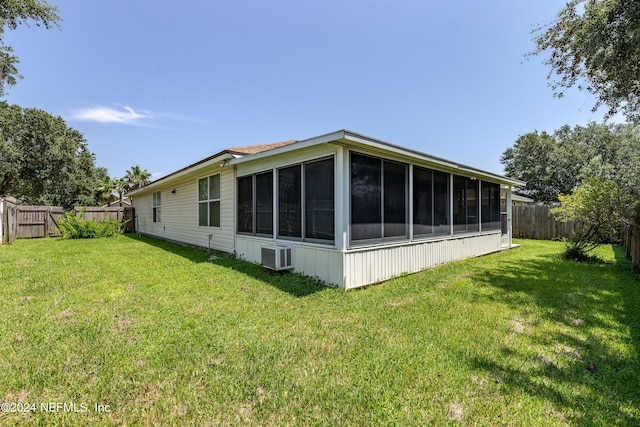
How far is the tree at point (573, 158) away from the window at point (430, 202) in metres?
16.5

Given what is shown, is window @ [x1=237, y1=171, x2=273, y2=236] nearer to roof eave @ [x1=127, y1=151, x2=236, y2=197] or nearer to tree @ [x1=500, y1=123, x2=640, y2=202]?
roof eave @ [x1=127, y1=151, x2=236, y2=197]

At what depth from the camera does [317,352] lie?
266 centimetres

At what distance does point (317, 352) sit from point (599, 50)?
7.35 meters

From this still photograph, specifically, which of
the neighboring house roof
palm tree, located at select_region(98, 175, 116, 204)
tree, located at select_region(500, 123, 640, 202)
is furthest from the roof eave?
palm tree, located at select_region(98, 175, 116, 204)

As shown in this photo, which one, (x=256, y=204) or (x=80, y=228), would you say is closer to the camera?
(x=256, y=204)

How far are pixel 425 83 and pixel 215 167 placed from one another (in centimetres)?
748

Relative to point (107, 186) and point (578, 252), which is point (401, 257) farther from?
point (107, 186)

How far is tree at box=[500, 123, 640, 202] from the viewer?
17750 millimetres

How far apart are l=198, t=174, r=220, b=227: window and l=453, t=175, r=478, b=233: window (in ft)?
21.3

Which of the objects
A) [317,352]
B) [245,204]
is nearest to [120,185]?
[245,204]

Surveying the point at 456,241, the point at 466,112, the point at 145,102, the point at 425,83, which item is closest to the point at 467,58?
the point at 425,83

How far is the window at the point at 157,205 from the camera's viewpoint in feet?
42.9

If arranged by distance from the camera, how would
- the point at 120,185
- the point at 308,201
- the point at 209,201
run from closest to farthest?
the point at 308,201, the point at 209,201, the point at 120,185

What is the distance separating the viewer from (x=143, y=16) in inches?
296
